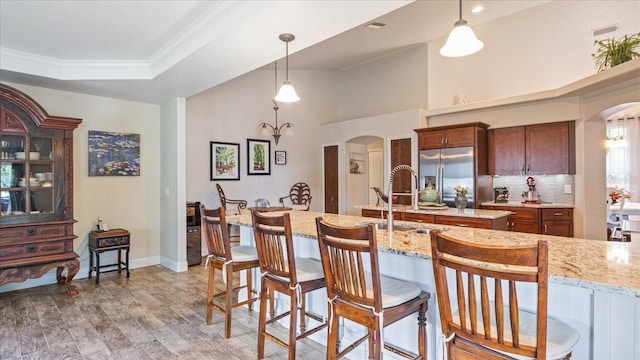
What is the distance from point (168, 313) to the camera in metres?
3.25

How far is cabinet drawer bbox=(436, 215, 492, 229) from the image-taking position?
3.96 meters

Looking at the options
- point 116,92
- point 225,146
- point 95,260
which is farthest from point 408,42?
point 95,260

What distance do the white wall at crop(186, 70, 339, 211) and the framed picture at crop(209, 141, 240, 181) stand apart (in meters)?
0.08

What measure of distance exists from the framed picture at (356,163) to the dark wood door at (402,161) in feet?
3.78

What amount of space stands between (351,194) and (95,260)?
4.60 metres

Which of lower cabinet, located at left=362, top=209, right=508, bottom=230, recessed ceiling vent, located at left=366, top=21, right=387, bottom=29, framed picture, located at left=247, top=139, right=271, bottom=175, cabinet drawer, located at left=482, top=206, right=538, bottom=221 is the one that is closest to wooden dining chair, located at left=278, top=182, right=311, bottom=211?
framed picture, located at left=247, top=139, right=271, bottom=175

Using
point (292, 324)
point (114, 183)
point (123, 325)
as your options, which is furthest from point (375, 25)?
point (123, 325)

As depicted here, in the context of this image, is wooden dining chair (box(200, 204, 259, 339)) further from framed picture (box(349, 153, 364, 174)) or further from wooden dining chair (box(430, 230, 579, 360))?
framed picture (box(349, 153, 364, 174))

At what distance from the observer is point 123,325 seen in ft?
9.81

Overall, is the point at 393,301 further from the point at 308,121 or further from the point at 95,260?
the point at 308,121

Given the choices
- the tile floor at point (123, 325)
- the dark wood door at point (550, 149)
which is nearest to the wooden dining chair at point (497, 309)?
the tile floor at point (123, 325)

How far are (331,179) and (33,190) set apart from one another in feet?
16.1

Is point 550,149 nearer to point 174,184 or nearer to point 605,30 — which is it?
point 605,30

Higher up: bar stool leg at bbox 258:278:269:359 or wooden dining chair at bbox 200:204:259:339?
wooden dining chair at bbox 200:204:259:339
